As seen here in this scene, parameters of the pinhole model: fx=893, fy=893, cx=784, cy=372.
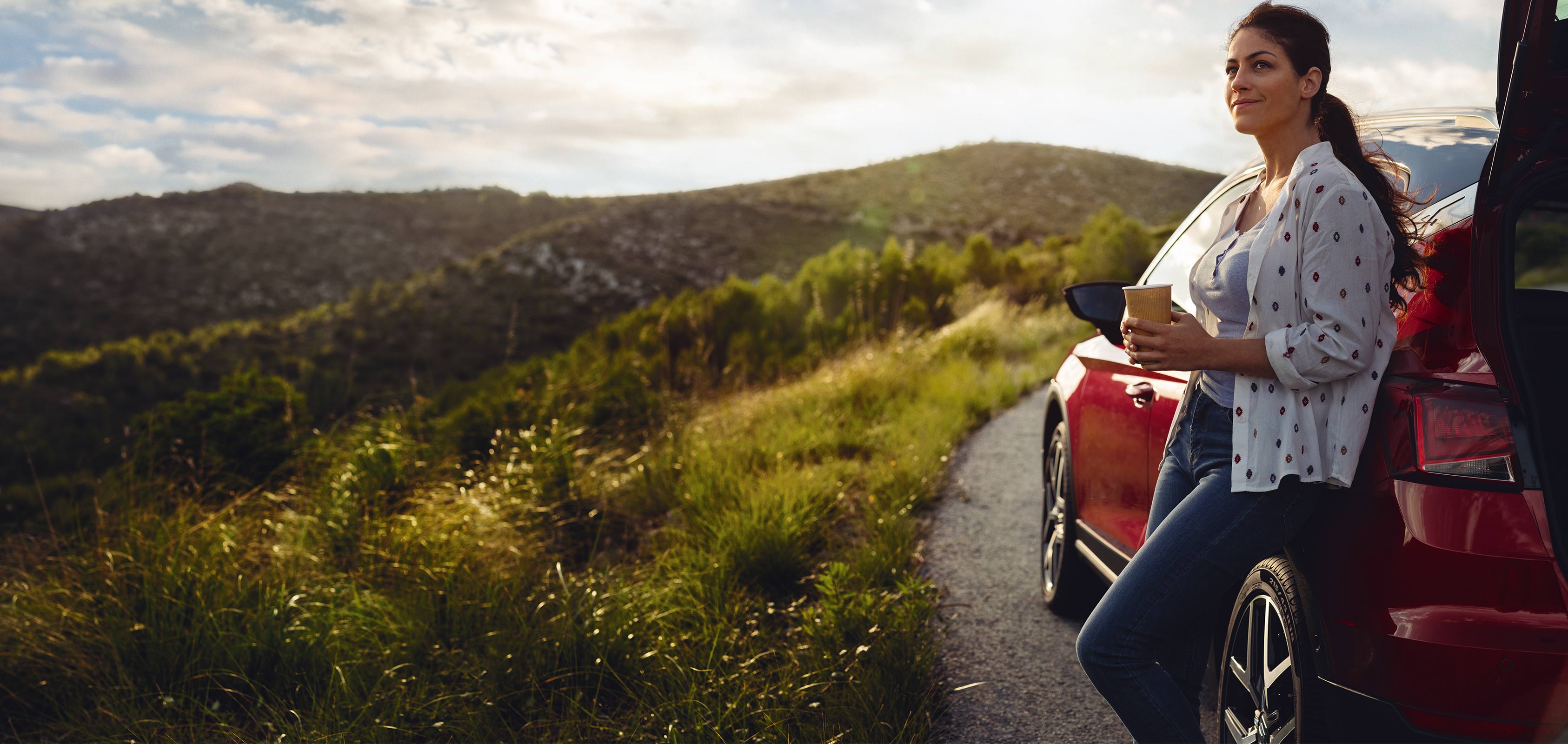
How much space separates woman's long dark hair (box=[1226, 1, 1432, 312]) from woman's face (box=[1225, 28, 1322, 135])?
16 mm

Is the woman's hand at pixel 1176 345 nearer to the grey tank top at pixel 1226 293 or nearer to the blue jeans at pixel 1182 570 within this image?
the grey tank top at pixel 1226 293

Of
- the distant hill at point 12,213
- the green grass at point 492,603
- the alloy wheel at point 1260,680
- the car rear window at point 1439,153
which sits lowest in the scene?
the green grass at point 492,603

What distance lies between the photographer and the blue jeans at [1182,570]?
175 cm

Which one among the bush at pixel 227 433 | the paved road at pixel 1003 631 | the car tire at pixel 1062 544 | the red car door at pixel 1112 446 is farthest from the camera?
the bush at pixel 227 433

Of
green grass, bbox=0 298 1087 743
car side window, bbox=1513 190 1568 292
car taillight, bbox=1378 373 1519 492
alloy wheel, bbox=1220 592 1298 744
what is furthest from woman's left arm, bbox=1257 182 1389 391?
green grass, bbox=0 298 1087 743

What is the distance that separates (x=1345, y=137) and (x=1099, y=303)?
38.5 inches

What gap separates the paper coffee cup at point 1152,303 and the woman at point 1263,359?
0.11ft

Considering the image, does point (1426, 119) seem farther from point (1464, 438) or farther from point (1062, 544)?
point (1062, 544)

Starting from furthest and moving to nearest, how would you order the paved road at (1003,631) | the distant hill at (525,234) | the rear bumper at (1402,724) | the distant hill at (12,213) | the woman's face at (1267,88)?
the distant hill at (12,213) < the distant hill at (525,234) < the paved road at (1003,631) < the woman's face at (1267,88) < the rear bumper at (1402,724)

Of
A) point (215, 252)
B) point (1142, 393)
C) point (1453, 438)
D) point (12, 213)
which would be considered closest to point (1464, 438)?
point (1453, 438)

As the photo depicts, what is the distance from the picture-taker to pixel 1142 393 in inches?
103

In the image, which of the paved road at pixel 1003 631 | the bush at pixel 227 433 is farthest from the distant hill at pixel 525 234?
the paved road at pixel 1003 631

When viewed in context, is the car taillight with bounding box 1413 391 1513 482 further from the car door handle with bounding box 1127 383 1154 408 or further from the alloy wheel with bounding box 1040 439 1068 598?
the alloy wheel with bounding box 1040 439 1068 598

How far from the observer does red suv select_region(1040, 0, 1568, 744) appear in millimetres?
1486
